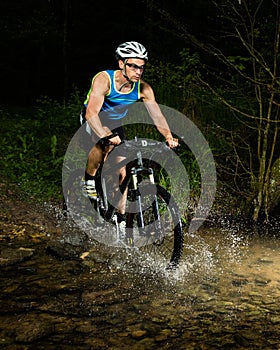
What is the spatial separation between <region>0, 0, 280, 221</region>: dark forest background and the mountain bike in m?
1.74

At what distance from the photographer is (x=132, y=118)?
8141 millimetres

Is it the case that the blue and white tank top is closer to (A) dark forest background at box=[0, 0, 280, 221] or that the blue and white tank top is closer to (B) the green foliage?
(A) dark forest background at box=[0, 0, 280, 221]

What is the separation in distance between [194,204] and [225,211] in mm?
488

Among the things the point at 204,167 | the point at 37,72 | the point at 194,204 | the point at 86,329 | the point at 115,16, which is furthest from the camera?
the point at 37,72

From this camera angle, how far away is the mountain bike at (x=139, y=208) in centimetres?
434

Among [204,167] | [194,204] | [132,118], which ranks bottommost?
[194,204]

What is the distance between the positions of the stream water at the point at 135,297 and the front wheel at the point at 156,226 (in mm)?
150

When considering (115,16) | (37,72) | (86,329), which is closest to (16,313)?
(86,329)

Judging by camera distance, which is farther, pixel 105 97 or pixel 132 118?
pixel 132 118

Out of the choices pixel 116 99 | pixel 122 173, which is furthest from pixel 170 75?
pixel 122 173

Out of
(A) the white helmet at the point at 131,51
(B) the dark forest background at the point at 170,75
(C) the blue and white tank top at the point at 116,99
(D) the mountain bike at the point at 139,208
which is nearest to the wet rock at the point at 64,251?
(D) the mountain bike at the point at 139,208

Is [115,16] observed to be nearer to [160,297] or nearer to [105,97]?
[105,97]

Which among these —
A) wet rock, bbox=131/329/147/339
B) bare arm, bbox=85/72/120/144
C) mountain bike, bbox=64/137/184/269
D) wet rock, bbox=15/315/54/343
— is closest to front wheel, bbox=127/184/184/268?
mountain bike, bbox=64/137/184/269

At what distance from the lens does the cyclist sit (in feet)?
14.6
